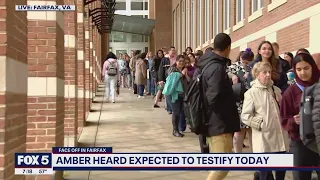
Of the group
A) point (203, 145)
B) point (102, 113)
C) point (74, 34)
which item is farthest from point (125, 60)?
point (203, 145)

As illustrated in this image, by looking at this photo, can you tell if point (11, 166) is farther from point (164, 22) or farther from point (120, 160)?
point (164, 22)

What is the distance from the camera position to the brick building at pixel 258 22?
10781 millimetres

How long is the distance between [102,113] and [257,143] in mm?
9078

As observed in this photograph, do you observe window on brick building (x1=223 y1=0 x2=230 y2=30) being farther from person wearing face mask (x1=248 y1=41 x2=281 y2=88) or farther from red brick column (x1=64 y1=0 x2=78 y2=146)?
person wearing face mask (x1=248 y1=41 x2=281 y2=88)

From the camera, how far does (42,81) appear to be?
5852mm

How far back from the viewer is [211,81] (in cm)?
506

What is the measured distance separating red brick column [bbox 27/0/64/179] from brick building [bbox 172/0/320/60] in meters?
6.07

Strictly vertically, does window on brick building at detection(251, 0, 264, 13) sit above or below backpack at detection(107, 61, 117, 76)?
above

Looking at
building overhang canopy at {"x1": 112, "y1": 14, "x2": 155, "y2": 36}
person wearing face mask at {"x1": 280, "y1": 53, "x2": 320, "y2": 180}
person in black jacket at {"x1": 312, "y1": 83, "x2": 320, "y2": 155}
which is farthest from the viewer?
building overhang canopy at {"x1": 112, "y1": 14, "x2": 155, "y2": 36}

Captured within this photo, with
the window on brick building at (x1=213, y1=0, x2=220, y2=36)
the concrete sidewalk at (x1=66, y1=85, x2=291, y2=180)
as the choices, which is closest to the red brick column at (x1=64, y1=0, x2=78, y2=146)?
the concrete sidewalk at (x1=66, y1=85, x2=291, y2=180)

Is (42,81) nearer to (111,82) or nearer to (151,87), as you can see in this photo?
(111,82)

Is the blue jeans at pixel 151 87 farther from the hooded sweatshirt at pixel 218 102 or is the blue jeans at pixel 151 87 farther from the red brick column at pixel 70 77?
the hooded sweatshirt at pixel 218 102

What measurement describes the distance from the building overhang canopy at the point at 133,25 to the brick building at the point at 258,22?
8443 mm

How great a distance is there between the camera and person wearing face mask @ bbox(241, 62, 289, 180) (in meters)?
5.63
